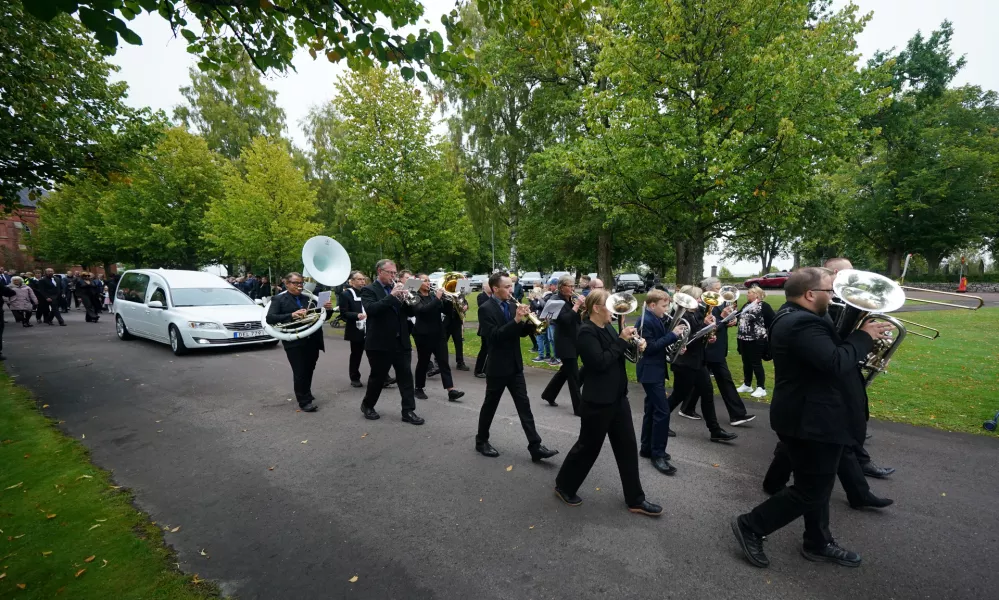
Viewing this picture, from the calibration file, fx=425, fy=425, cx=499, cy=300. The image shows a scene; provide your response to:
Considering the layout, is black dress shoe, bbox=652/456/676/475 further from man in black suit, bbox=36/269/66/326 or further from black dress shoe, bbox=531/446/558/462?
man in black suit, bbox=36/269/66/326

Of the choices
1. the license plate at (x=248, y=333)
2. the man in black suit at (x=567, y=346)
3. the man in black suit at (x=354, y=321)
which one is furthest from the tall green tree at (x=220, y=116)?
the man in black suit at (x=567, y=346)

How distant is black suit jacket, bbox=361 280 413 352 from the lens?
5.53 metres

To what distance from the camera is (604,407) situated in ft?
11.0

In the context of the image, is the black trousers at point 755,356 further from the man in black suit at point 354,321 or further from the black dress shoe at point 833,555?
the man in black suit at point 354,321

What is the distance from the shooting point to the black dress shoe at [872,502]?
3551mm

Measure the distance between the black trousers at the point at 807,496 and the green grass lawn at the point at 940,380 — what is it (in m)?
4.03

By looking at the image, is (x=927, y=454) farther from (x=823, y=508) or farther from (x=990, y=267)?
(x=990, y=267)

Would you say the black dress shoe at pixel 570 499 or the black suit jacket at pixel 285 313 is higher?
the black suit jacket at pixel 285 313

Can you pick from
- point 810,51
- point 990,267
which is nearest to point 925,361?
point 810,51

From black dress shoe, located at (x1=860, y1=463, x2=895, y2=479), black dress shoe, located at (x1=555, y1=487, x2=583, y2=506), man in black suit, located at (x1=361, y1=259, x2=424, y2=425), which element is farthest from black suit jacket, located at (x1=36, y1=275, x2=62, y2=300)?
black dress shoe, located at (x1=860, y1=463, x2=895, y2=479)

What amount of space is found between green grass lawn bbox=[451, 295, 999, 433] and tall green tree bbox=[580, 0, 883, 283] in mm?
4431

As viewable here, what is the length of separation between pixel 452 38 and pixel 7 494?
600 cm

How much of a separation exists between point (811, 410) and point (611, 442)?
1.41 metres

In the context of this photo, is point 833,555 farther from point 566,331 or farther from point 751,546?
point 566,331
